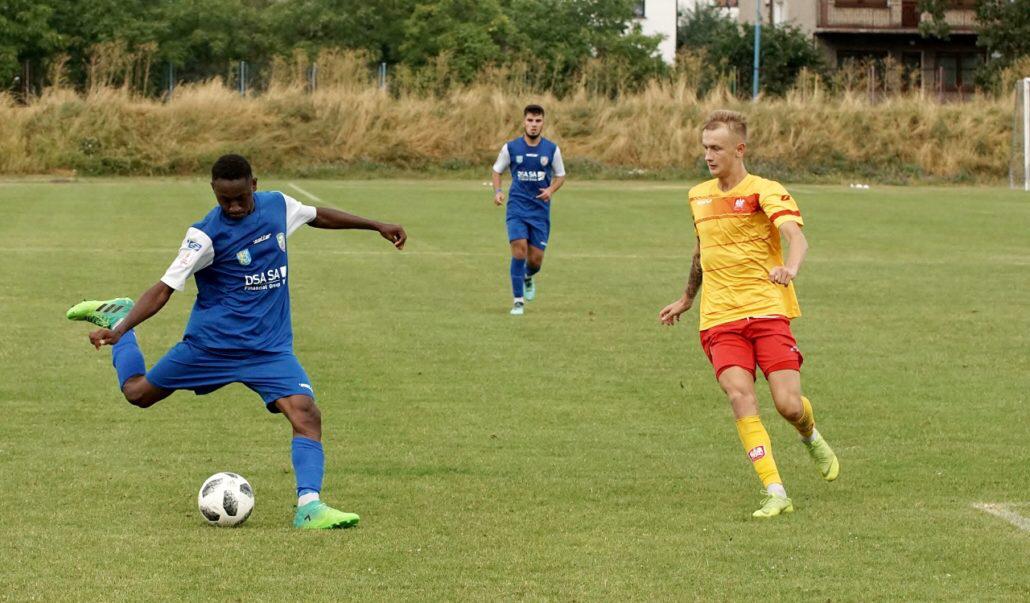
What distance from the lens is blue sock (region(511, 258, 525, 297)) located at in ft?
→ 51.7

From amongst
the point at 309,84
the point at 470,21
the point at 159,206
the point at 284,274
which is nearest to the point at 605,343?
the point at 284,274

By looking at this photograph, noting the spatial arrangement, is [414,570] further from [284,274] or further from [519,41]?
[519,41]

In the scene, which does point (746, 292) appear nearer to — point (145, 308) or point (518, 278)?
point (145, 308)

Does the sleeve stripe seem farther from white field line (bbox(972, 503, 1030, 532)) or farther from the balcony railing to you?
the balcony railing

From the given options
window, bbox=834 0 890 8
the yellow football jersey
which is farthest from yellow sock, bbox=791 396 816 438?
window, bbox=834 0 890 8

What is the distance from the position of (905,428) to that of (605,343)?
421cm

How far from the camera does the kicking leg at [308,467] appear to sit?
6.88m

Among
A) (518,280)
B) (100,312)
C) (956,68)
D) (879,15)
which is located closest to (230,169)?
(100,312)

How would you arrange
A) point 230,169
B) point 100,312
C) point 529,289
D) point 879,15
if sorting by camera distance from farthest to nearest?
point 879,15 → point 529,289 → point 100,312 → point 230,169

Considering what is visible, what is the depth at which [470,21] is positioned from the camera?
66.8 metres

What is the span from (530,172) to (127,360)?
29.6 feet

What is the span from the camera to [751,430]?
7473 millimetres

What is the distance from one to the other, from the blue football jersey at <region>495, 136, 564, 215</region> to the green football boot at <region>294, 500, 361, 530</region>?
984 centimetres

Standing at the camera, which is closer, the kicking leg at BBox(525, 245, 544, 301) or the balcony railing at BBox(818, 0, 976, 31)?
the kicking leg at BBox(525, 245, 544, 301)
